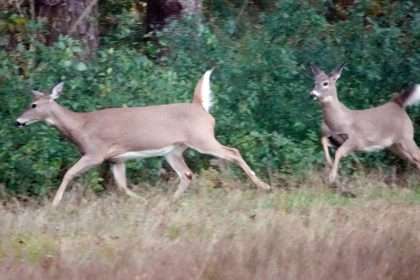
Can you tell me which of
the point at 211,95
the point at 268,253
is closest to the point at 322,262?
the point at 268,253

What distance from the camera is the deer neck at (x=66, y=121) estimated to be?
42.4 ft

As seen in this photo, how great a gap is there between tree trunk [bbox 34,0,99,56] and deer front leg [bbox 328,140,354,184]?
10.8 feet

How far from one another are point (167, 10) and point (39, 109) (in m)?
3.35

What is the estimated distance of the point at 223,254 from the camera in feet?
27.6

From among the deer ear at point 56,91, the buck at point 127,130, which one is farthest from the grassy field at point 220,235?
the deer ear at point 56,91

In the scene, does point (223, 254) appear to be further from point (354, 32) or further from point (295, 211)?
point (354, 32)

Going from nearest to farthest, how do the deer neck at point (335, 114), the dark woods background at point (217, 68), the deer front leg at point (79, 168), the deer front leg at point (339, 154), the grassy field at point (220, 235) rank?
the grassy field at point (220, 235)
the deer front leg at point (79, 168)
the deer front leg at point (339, 154)
the dark woods background at point (217, 68)
the deer neck at point (335, 114)

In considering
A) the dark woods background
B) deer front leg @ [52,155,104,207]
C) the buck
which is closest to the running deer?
the dark woods background

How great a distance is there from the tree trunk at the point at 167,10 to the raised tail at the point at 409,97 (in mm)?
2927

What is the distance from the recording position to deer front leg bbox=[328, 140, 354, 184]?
13188 millimetres

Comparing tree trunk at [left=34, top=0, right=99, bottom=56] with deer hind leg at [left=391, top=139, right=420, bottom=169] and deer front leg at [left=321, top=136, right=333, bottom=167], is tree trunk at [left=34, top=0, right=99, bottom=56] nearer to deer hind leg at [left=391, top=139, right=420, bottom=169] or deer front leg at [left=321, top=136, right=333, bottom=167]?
deer front leg at [left=321, top=136, right=333, bottom=167]

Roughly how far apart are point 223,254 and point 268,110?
20.7ft

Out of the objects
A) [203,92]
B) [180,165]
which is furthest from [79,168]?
[203,92]

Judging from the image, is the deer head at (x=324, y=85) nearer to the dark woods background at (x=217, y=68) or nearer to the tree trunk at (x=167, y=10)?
the dark woods background at (x=217, y=68)
